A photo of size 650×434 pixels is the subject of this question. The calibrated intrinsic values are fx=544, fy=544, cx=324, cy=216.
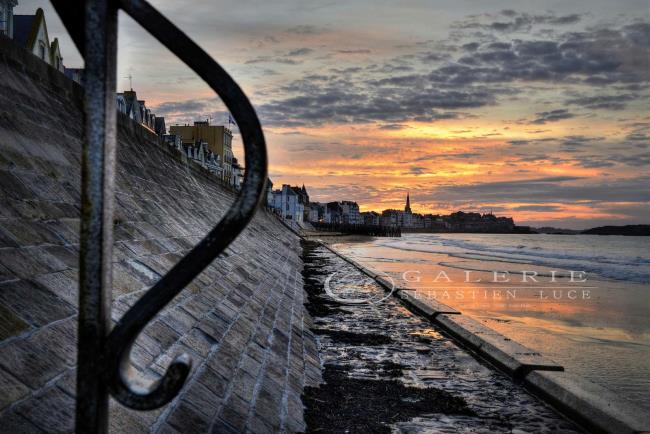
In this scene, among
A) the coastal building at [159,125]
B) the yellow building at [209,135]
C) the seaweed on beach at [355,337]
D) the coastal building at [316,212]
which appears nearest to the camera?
the seaweed on beach at [355,337]

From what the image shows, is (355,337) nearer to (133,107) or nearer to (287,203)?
(133,107)

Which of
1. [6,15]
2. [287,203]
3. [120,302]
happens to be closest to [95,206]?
[120,302]

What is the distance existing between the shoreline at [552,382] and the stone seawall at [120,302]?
7.62ft

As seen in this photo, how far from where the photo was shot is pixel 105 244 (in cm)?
107

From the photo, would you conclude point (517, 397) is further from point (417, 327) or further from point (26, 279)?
point (26, 279)

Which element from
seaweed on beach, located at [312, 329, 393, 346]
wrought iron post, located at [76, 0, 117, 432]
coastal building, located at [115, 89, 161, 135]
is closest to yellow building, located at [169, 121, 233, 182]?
coastal building, located at [115, 89, 161, 135]

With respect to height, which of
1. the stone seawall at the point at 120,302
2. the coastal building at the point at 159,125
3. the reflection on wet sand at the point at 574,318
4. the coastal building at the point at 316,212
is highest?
the coastal building at the point at 159,125

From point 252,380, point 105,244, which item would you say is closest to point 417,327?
point 252,380

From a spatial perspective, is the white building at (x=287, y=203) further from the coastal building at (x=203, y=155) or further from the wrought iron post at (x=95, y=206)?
the wrought iron post at (x=95, y=206)

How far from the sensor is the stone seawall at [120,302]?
2127mm

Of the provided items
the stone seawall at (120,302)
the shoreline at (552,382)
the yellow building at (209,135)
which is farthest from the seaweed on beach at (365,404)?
the yellow building at (209,135)

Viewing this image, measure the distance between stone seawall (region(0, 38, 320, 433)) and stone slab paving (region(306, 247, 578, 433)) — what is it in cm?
76

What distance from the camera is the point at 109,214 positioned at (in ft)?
3.57

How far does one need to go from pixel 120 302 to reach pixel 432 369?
445cm
